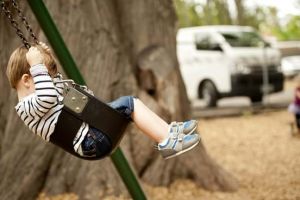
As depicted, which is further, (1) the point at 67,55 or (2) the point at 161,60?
(2) the point at 161,60

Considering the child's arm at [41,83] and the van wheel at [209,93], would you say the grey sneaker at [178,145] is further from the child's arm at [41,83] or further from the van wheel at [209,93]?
the van wheel at [209,93]

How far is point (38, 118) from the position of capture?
3.62 metres

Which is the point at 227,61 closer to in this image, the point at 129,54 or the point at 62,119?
the point at 129,54

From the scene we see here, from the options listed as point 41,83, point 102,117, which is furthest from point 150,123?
point 41,83

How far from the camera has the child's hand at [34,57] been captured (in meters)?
3.50

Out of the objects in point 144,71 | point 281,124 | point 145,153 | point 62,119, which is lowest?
point 281,124

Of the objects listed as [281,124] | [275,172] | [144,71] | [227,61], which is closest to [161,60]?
[144,71]

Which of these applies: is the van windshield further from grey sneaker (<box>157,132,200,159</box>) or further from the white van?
grey sneaker (<box>157,132,200,159</box>)

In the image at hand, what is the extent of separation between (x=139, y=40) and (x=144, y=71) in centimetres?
47

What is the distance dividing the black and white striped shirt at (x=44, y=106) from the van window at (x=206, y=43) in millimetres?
11183

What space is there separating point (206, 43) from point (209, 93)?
4.39ft

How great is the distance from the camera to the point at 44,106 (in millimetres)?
3498

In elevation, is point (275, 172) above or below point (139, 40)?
below

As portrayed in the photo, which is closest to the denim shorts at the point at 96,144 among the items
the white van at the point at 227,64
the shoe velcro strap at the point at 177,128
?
the shoe velcro strap at the point at 177,128
